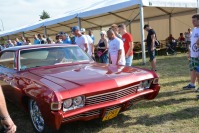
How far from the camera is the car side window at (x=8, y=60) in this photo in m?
4.91

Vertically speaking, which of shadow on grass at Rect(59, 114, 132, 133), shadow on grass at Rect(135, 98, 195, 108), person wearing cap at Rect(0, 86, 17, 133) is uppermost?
person wearing cap at Rect(0, 86, 17, 133)

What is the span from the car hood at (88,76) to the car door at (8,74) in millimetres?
513

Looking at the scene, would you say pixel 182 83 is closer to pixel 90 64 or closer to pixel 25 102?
pixel 90 64

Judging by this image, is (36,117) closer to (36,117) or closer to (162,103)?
(36,117)

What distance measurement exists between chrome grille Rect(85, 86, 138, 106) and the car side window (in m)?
1.98

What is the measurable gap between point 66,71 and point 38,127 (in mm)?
984

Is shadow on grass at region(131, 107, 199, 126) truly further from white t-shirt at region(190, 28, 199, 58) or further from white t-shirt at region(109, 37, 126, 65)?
white t-shirt at region(109, 37, 126, 65)

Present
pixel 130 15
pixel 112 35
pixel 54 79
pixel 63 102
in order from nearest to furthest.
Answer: pixel 63 102 → pixel 54 79 → pixel 112 35 → pixel 130 15

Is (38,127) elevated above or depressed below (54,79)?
below

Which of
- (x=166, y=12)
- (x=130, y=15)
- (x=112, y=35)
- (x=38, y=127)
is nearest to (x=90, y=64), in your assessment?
(x=112, y=35)

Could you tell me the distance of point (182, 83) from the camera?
6.58 m

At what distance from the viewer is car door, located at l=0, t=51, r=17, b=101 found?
15.0 feet

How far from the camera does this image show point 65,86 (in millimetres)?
3381

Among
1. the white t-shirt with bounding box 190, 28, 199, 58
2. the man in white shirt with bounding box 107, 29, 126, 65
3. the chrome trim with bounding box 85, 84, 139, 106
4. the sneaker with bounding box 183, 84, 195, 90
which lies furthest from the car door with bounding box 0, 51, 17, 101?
the sneaker with bounding box 183, 84, 195, 90
